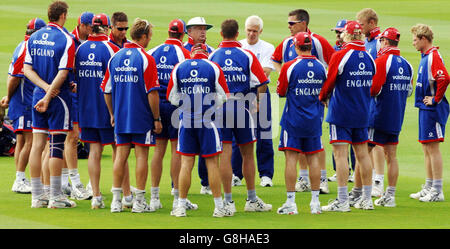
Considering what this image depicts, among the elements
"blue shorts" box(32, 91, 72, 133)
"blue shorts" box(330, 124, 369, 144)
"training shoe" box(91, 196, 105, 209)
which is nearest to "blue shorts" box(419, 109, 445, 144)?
"blue shorts" box(330, 124, 369, 144)

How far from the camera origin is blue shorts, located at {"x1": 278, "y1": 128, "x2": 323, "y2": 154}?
10.1 metres

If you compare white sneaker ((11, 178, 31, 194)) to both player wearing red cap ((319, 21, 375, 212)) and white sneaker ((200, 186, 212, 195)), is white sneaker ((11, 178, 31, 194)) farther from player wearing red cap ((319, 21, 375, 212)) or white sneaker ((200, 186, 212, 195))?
player wearing red cap ((319, 21, 375, 212))

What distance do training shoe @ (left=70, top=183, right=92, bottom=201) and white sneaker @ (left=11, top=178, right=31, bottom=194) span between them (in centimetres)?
67

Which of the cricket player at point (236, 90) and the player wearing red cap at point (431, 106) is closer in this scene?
the cricket player at point (236, 90)

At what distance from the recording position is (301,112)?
10016 mm

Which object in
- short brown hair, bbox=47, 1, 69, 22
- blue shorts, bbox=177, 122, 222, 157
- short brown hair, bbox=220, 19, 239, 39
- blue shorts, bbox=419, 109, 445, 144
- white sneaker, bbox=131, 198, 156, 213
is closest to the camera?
blue shorts, bbox=177, 122, 222, 157

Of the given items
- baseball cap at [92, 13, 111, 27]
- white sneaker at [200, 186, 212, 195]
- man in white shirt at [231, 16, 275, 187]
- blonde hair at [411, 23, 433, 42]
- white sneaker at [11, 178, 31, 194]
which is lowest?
white sneaker at [200, 186, 212, 195]

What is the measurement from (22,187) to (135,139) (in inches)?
91.7

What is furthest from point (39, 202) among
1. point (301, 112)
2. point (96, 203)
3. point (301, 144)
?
point (301, 112)

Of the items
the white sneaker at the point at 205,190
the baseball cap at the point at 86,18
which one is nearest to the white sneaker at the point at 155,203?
the white sneaker at the point at 205,190

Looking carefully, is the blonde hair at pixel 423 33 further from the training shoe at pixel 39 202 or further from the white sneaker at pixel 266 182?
the training shoe at pixel 39 202

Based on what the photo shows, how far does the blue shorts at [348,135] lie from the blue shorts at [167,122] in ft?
6.32

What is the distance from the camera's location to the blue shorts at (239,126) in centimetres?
1022

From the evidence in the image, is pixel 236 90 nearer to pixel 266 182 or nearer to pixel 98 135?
pixel 98 135
